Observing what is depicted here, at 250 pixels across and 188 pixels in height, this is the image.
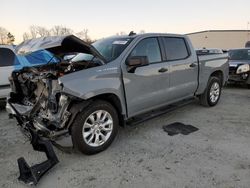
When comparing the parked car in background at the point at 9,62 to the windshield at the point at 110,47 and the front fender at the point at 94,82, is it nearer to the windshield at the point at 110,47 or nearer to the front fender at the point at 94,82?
the windshield at the point at 110,47

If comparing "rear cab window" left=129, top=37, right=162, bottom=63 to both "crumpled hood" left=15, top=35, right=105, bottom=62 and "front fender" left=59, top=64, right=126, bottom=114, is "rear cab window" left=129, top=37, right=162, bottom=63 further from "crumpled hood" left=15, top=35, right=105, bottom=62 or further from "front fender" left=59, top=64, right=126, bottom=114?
"crumpled hood" left=15, top=35, right=105, bottom=62

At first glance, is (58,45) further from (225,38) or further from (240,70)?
(225,38)

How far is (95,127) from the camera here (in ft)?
12.4

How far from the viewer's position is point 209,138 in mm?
4363

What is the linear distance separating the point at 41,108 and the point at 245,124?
13.1 ft

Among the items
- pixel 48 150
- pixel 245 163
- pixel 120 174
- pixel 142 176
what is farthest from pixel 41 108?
pixel 245 163

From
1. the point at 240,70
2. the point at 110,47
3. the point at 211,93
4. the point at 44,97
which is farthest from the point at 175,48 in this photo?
the point at 240,70

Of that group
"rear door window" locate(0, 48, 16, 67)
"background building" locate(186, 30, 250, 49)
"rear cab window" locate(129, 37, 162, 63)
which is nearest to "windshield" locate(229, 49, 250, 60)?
"rear cab window" locate(129, 37, 162, 63)

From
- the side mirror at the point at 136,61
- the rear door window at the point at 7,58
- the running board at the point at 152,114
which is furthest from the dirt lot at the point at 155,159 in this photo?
the rear door window at the point at 7,58

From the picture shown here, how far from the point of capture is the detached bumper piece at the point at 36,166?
313cm

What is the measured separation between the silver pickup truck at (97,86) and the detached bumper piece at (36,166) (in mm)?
118

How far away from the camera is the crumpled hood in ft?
11.5

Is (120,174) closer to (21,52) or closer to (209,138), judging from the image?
(209,138)

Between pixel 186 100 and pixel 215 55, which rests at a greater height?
pixel 215 55
